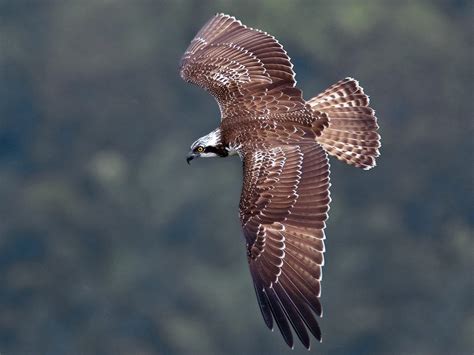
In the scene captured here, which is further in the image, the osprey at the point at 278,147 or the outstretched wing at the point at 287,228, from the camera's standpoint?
the osprey at the point at 278,147

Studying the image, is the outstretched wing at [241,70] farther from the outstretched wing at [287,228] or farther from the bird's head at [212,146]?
the outstretched wing at [287,228]

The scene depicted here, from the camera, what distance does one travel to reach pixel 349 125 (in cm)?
1319

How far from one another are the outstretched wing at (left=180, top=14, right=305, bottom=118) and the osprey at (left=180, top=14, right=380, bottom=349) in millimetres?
15

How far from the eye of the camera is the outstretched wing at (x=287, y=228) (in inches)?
440

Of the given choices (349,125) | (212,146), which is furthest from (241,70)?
(349,125)

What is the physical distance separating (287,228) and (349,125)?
7.09 feet

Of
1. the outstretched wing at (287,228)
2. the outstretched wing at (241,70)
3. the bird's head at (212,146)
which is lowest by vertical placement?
the outstretched wing at (287,228)

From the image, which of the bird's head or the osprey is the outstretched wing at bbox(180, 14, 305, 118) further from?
the bird's head

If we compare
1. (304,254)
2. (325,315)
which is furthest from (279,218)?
(325,315)

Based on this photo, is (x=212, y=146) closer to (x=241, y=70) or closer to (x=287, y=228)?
(x=241, y=70)

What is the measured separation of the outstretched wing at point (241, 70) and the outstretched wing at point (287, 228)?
0.89 meters

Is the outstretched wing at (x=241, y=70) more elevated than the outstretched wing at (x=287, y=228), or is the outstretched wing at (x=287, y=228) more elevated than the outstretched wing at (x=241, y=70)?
the outstretched wing at (x=241, y=70)

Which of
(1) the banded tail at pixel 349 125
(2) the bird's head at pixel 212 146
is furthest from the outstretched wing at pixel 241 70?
(1) the banded tail at pixel 349 125

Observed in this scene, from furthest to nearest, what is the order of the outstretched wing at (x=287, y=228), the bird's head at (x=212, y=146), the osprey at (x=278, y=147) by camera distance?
the bird's head at (x=212, y=146)
the osprey at (x=278, y=147)
the outstretched wing at (x=287, y=228)
